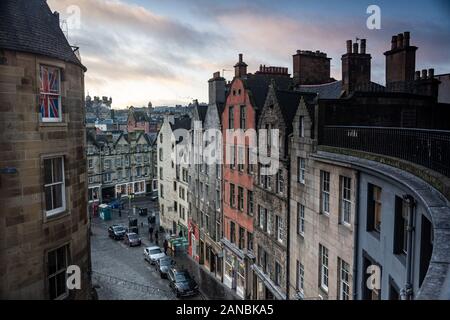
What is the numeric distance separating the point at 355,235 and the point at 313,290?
5222 mm

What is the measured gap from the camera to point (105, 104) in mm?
124750

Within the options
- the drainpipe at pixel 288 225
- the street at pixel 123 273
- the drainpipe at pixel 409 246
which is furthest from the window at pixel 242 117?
the drainpipe at pixel 409 246

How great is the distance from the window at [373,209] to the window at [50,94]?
1111cm

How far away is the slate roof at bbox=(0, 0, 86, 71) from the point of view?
11227mm

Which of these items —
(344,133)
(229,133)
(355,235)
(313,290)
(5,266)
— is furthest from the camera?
(229,133)

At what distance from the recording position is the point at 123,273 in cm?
3369

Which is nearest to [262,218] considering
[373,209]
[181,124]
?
[373,209]

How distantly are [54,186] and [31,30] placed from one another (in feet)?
17.1

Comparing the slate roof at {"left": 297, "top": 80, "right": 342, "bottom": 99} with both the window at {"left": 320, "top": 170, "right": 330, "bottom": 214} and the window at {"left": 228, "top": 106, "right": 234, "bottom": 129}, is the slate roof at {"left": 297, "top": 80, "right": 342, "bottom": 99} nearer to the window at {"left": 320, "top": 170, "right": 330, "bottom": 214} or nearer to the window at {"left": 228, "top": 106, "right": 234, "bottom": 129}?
the window at {"left": 228, "top": 106, "right": 234, "bottom": 129}

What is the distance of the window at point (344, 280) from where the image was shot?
591 inches

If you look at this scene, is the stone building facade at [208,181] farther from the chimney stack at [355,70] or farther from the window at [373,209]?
the window at [373,209]

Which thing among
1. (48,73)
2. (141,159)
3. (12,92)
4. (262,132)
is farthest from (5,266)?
(141,159)

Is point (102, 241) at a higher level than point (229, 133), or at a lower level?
lower

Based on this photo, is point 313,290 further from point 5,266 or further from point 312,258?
point 5,266
